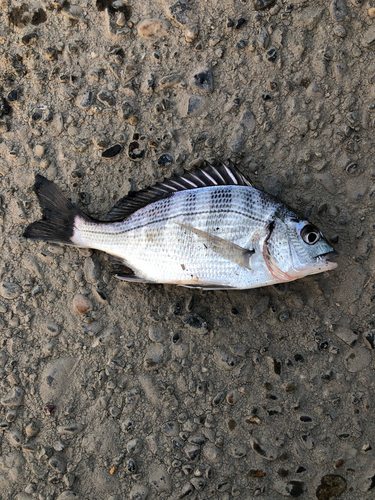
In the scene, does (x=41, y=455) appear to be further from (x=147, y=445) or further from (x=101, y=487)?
(x=147, y=445)

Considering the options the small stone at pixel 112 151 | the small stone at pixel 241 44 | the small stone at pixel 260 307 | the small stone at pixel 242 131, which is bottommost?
the small stone at pixel 260 307

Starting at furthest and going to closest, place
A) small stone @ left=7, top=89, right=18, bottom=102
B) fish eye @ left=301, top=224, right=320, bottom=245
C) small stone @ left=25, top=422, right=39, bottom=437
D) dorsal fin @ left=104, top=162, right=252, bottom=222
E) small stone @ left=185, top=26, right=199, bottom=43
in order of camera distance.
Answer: small stone @ left=7, top=89, right=18, bottom=102, small stone @ left=185, top=26, right=199, bottom=43, small stone @ left=25, top=422, right=39, bottom=437, dorsal fin @ left=104, top=162, right=252, bottom=222, fish eye @ left=301, top=224, right=320, bottom=245

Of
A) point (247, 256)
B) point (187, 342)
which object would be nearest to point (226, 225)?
point (247, 256)

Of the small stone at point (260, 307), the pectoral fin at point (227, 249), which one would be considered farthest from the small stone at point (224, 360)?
the pectoral fin at point (227, 249)

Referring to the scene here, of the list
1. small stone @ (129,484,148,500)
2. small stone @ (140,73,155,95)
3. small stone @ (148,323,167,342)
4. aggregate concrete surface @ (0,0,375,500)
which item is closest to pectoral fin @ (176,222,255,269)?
aggregate concrete surface @ (0,0,375,500)

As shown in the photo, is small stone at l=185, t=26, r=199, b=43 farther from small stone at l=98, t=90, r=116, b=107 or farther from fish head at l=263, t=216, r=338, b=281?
fish head at l=263, t=216, r=338, b=281

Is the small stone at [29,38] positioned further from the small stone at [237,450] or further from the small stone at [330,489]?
the small stone at [330,489]
